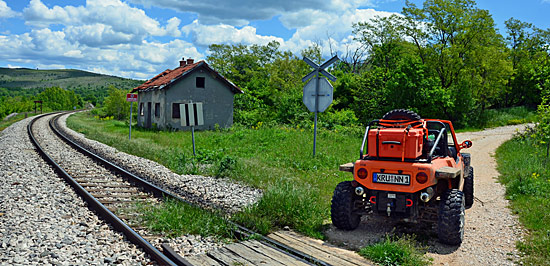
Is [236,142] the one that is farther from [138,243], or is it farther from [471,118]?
[471,118]

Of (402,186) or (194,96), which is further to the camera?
(194,96)

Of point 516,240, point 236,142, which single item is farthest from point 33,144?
point 516,240

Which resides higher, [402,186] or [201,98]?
[201,98]

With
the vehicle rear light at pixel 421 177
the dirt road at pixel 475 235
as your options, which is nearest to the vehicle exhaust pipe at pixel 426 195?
the vehicle rear light at pixel 421 177

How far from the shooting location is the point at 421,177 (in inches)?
235

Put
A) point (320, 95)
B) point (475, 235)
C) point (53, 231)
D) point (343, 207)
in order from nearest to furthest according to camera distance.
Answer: point (53, 231)
point (343, 207)
point (475, 235)
point (320, 95)

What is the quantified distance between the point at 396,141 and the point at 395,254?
1682 mm

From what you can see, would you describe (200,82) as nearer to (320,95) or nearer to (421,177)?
(320,95)

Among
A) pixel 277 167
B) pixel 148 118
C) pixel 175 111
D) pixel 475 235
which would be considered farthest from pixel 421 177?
pixel 148 118

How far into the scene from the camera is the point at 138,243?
578 cm

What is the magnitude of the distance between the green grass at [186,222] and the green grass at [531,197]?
436 centimetres

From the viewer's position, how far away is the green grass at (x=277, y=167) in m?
7.11

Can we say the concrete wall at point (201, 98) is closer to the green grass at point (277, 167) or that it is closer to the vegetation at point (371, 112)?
the vegetation at point (371, 112)

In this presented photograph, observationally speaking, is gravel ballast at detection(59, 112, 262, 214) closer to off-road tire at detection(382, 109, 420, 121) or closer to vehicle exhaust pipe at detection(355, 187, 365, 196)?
vehicle exhaust pipe at detection(355, 187, 365, 196)
